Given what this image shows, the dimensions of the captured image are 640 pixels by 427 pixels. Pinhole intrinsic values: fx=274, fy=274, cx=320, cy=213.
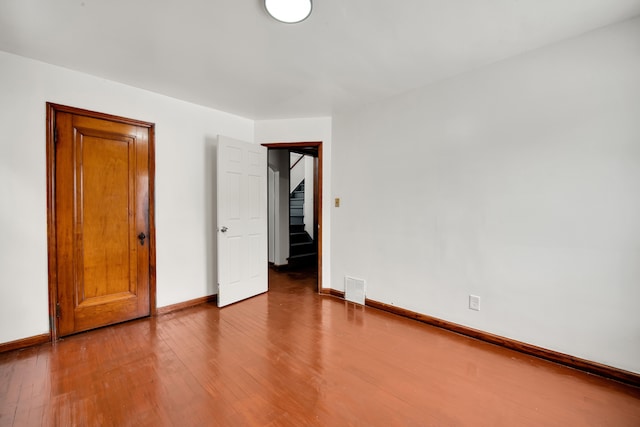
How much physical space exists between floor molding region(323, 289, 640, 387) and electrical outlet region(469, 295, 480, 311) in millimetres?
199

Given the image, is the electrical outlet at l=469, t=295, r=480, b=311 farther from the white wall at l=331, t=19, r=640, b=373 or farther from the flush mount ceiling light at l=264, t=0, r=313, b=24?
the flush mount ceiling light at l=264, t=0, r=313, b=24

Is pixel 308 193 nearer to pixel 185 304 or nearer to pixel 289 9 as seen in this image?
pixel 185 304

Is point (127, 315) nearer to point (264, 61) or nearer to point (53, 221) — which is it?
point (53, 221)

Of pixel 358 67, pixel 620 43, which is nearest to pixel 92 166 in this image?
pixel 358 67

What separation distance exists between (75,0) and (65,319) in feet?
8.31

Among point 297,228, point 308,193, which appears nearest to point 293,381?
point 297,228

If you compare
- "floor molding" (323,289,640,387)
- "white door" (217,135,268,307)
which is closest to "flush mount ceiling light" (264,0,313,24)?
"white door" (217,135,268,307)

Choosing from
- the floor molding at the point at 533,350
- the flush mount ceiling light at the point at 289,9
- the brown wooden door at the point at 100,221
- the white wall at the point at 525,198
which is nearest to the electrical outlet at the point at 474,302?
the white wall at the point at 525,198

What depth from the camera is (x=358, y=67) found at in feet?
7.97

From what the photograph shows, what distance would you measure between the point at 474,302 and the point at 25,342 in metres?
3.92

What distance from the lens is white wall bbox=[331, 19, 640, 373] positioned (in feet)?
6.27

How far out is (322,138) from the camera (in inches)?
147

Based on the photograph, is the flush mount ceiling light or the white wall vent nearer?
the flush mount ceiling light

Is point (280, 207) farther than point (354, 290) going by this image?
Yes
